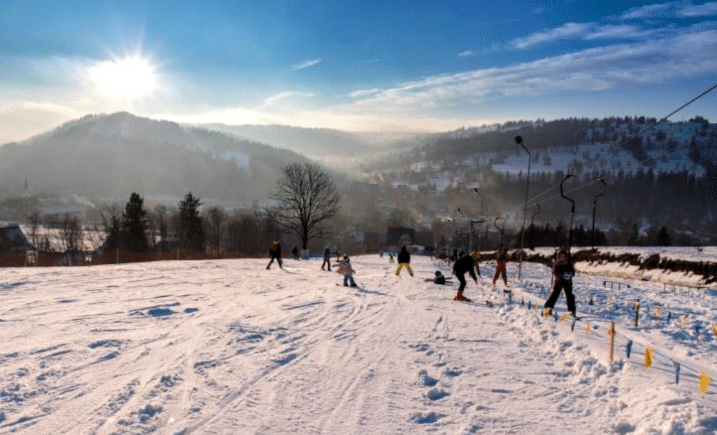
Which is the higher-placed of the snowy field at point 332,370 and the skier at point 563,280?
the skier at point 563,280

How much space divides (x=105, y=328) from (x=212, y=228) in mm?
84670

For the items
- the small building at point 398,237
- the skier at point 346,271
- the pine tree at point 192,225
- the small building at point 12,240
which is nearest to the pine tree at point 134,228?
the pine tree at point 192,225

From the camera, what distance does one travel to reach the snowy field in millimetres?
4887

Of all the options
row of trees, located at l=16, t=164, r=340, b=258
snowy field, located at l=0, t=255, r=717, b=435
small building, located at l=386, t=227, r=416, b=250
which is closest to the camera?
snowy field, located at l=0, t=255, r=717, b=435

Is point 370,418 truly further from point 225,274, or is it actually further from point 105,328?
point 225,274

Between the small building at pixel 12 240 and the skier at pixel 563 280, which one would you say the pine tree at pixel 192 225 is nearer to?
the small building at pixel 12 240

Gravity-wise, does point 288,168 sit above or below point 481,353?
above

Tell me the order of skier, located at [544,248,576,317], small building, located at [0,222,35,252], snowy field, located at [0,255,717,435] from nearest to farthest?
snowy field, located at [0,255,717,435] < skier, located at [544,248,576,317] < small building, located at [0,222,35,252]

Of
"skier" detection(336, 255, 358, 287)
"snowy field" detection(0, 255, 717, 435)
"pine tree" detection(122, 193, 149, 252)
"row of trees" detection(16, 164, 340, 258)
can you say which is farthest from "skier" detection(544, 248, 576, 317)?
"pine tree" detection(122, 193, 149, 252)

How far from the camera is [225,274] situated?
2075cm

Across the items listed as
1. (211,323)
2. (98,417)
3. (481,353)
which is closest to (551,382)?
(481,353)

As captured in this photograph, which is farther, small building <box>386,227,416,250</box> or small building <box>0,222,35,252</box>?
small building <box>386,227,416,250</box>

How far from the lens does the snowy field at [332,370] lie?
4.89 m

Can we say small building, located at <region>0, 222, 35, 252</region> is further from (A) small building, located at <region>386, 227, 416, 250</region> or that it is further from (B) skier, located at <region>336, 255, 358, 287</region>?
(A) small building, located at <region>386, 227, 416, 250</region>
